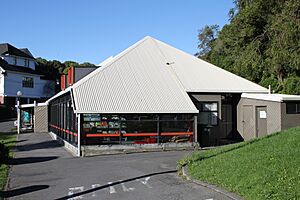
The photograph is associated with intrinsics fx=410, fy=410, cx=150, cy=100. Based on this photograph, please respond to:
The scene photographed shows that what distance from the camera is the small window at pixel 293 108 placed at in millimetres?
21000

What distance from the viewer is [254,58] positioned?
15156mm

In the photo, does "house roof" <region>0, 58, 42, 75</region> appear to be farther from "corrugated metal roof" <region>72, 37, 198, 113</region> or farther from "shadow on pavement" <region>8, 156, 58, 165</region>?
"shadow on pavement" <region>8, 156, 58, 165</region>

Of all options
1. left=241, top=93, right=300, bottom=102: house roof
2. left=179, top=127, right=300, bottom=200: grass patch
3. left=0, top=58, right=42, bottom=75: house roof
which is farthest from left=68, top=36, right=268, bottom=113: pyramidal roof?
left=0, top=58, right=42, bottom=75: house roof

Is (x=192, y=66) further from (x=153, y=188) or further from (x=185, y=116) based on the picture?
(x=153, y=188)

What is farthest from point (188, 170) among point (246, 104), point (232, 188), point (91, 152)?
point (246, 104)

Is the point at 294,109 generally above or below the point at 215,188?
above

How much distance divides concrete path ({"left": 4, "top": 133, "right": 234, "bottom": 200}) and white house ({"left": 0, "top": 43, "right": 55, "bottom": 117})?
40336mm

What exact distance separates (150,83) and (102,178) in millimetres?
11773

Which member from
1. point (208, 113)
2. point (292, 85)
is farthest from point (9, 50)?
point (292, 85)

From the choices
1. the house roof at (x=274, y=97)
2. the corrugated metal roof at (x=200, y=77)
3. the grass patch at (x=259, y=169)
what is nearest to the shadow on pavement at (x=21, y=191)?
the grass patch at (x=259, y=169)

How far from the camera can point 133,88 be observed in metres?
22.8

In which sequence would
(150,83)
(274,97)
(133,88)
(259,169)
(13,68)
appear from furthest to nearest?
(13,68) < (150,83) < (133,88) < (274,97) < (259,169)

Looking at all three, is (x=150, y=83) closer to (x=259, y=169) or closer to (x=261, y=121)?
(x=261, y=121)

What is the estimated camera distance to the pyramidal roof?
20.8 metres
